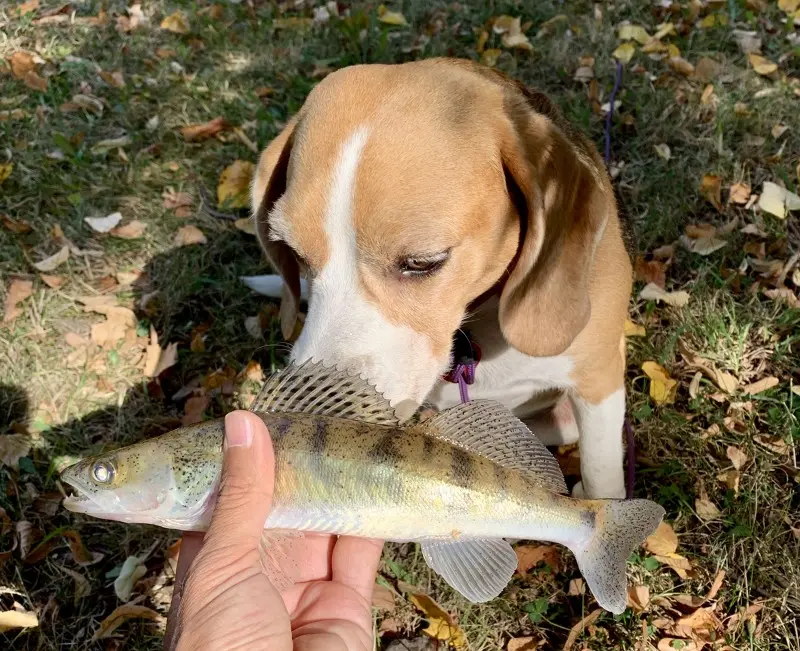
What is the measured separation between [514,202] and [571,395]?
2.70 ft

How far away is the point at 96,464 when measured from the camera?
5.24 feet

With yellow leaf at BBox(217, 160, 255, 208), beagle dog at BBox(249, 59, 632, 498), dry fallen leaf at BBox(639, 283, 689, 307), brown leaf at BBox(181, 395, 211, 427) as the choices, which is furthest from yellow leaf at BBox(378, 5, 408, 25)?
brown leaf at BBox(181, 395, 211, 427)

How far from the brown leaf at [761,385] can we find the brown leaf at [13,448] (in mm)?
3499

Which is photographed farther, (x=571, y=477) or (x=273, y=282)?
(x=273, y=282)

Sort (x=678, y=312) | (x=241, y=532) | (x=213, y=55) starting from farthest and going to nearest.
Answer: (x=213, y=55), (x=678, y=312), (x=241, y=532)

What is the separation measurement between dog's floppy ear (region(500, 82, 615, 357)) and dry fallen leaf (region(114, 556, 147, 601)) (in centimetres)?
198

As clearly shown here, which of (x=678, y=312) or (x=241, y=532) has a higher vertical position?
(x=241, y=532)

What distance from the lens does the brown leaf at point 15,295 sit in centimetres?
401

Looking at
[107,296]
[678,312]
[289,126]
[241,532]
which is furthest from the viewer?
[107,296]

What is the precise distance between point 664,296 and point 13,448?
3381 millimetres

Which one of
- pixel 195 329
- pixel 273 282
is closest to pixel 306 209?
pixel 273 282

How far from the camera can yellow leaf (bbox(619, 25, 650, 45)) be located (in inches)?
199

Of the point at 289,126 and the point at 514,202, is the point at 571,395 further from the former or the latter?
the point at 289,126

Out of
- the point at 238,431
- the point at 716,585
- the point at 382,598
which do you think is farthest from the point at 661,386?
the point at 238,431
